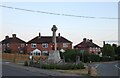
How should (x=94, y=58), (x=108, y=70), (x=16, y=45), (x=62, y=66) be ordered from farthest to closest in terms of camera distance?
(x=16, y=45) < (x=94, y=58) < (x=108, y=70) < (x=62, y=66)

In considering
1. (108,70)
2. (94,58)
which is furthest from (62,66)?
(94,58)

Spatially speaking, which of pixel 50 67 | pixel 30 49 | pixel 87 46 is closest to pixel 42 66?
pixel 50 67

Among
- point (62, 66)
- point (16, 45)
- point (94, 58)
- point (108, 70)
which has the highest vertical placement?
point (16, 45)

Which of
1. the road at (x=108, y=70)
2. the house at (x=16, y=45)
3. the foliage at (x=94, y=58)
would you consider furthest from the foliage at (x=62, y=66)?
the house at (x=16, y=45)

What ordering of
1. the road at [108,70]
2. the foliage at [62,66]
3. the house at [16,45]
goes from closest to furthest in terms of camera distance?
1. the road at [108,70]
2. the foliage at [62,66]
3. the house at [16,45]

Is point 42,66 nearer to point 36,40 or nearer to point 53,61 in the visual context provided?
point 53,61

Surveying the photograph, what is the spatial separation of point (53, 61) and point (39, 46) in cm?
6501

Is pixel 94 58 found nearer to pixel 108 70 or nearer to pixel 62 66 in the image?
pixel 108 70

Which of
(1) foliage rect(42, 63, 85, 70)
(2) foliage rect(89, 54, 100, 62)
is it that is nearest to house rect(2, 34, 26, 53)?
(2) foliage rect(89, 54, 100, 62)

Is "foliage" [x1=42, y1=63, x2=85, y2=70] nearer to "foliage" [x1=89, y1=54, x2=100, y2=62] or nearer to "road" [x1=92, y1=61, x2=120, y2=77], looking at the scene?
"road" [x1=92, y1=61, x2=120, y2=77]

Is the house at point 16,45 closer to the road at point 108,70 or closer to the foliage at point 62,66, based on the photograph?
the road at point 108,70

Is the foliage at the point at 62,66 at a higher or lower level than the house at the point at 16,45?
lower

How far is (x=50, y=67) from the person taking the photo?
38.7 m

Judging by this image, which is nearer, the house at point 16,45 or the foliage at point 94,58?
the foliage at point 94,58
